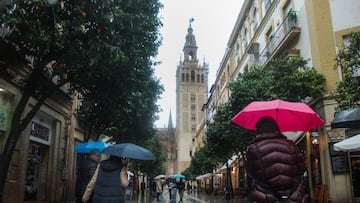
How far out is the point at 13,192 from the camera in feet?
48.1

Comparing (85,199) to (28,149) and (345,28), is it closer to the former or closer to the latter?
(28,149)

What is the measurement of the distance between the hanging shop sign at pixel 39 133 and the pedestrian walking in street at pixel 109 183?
11.8 m

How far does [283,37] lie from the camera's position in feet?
67.9

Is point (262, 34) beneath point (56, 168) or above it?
above

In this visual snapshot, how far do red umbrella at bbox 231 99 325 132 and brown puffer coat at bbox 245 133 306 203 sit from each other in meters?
0.86

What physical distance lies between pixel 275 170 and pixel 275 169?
1 cm

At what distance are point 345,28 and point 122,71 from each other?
10430 millimetres

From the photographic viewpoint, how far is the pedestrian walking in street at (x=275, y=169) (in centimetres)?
444

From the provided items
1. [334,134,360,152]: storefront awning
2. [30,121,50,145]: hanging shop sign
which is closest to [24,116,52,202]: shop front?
[30,121,50,145]: hanging shop sign

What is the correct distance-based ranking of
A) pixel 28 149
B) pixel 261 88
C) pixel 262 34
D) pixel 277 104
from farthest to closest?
pixel 262 34
pixel 261 88
pixel 28 149
pixel 277 104

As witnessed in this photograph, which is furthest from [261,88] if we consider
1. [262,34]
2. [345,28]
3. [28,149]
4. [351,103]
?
[28,149]

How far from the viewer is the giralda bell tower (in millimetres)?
114050

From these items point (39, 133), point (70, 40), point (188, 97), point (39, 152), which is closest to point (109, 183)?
point (70, 40)

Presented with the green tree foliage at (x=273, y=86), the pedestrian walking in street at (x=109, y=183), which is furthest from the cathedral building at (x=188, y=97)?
the pedestrian walking in street at (x=109, y=183)
